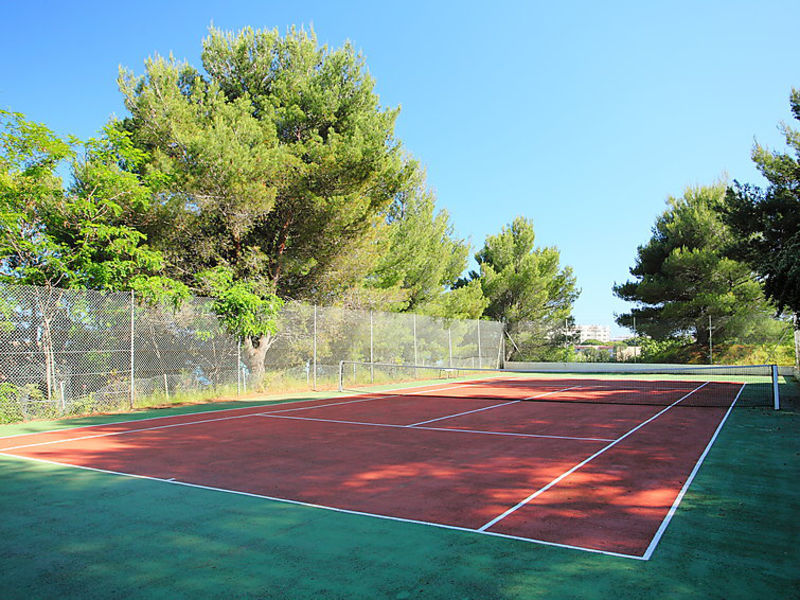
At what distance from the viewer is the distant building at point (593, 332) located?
2720cm

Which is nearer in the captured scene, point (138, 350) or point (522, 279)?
point (138, 350)

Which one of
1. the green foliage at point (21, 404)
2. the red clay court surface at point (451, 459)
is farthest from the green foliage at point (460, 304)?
the green foliage at point (21, 404)

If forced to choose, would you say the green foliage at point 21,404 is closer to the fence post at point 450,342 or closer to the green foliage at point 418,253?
the green foliage at point 418,253

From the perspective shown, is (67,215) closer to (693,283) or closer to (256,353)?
(256,353)

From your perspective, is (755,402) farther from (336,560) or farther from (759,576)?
(336,560)

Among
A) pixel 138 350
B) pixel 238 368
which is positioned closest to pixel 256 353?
pixel 238 368

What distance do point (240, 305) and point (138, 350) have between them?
2956 mm

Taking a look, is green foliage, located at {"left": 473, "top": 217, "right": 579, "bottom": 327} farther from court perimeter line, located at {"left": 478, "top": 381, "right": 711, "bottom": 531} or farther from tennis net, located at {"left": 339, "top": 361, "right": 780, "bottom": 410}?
court perimeter line, located at {"left": 478, "top": 381, "right": 711, "bottom": 531}

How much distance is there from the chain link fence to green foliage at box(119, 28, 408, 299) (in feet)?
6.68

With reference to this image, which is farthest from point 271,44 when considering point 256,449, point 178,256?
point 256,449

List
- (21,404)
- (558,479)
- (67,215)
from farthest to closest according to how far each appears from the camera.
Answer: (67,215)
(21,404)
(558,479)

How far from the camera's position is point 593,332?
2747cm

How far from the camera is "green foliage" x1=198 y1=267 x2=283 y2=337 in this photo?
14258 millimetres

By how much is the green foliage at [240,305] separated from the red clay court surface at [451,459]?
3.20 m
